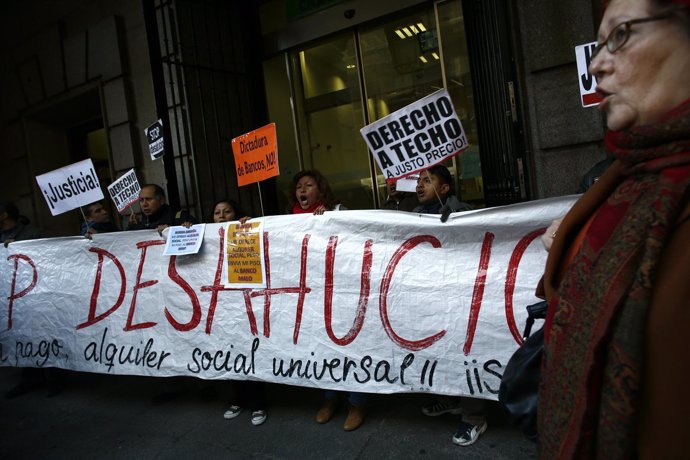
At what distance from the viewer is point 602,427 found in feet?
2.76

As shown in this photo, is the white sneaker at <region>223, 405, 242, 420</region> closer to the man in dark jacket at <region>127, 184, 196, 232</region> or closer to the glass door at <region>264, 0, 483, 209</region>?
the man in dark jacket at <region>127, 184, 196, 232</region>

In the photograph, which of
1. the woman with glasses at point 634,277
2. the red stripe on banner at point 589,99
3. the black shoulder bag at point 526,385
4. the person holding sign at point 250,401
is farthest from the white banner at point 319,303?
the woman with glasses at point 634,277

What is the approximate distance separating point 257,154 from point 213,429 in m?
2.20

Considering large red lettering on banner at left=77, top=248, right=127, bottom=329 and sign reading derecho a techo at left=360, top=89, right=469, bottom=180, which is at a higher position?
sign reading derecho a techo at left=360, top=89, right=469, bottom=180

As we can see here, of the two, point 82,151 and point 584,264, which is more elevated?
point 82,151

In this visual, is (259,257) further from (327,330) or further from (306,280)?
(327,330)

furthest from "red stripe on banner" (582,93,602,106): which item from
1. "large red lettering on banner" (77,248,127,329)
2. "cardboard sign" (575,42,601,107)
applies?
"large red lettering on banner" (77,248,127,329)

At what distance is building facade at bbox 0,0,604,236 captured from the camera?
13.2 feet

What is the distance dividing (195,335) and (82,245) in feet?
5.06

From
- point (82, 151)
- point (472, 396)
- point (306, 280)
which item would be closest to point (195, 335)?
point (306, 280)

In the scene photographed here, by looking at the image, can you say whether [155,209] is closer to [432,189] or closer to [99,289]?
[99,289]

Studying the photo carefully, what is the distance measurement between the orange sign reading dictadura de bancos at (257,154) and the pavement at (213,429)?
6.08 feet

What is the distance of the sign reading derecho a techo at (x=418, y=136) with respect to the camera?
8.74 ft

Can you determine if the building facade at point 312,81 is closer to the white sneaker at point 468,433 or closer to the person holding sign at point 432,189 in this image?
the person holding sign at point 432,189
